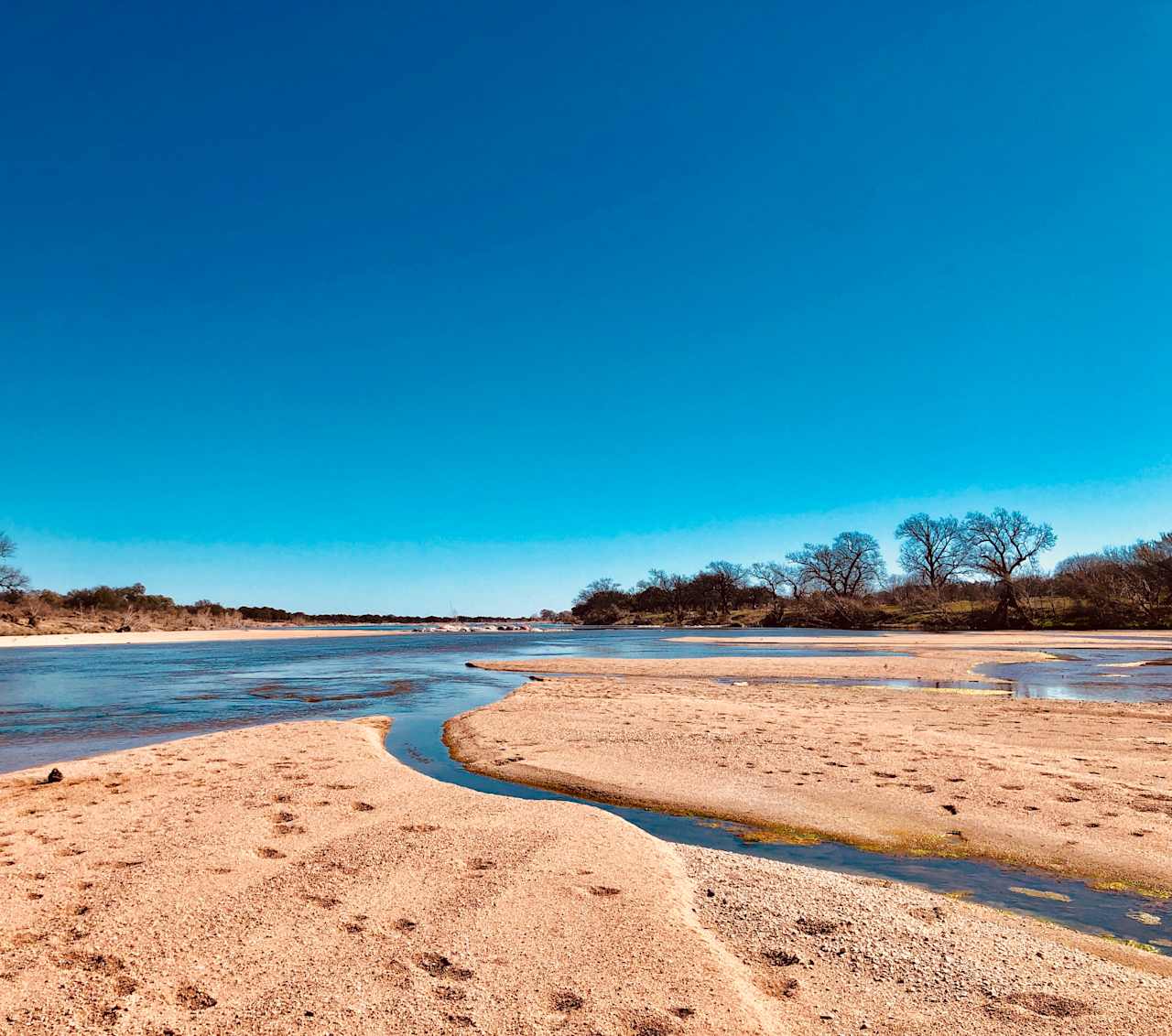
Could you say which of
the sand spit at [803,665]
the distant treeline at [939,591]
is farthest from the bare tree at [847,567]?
the sand spit at [803,665]

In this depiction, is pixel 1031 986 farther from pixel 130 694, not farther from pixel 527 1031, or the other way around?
pixel 130 694

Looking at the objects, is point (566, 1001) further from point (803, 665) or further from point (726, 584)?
point (726, 584)

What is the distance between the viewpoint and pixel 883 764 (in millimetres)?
9977

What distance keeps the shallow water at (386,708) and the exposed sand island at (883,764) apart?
0.53 m

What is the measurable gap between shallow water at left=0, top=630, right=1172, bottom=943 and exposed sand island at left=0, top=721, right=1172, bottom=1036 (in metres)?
0.65

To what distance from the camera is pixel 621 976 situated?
419 cm

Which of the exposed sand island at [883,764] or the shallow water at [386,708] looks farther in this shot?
the exposed sand island at [883,764]

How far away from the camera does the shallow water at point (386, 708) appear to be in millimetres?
5887

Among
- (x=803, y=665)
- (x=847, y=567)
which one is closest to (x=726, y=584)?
(x=847, y=567)

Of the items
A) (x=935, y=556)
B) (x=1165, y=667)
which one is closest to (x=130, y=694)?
(x=1165, y=667)

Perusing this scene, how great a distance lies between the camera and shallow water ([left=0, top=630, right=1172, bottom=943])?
5887mm

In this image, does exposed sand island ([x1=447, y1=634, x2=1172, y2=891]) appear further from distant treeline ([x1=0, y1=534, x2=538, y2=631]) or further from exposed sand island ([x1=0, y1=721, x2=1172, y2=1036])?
distant treeline ([x1=0, y1=534, x2=538, y2=631])

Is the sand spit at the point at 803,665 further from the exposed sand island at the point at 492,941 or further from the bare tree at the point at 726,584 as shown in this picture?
the bare tree at the point at 726,584

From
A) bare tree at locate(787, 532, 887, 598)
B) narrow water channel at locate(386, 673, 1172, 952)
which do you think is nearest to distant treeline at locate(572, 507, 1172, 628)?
bare tree at locate(787, 532, 887, 598)
